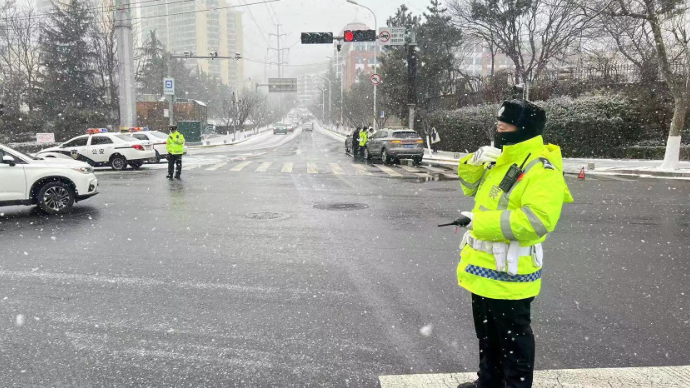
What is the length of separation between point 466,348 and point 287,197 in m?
8.55

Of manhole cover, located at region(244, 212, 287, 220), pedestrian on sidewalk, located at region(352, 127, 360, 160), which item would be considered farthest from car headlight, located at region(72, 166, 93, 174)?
pedestrian on sidewalk, located at region(352, 127, 360, 160)

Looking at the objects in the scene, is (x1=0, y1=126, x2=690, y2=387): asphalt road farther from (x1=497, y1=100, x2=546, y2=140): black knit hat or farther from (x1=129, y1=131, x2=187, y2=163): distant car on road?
(x1=129, y1=131, x2=187, y2=163): distant car on road

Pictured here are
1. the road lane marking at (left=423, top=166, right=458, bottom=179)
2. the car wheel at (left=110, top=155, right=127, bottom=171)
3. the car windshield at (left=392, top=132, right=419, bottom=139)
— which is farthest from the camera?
the car windshield at (left=392, top=132, right=419, bottom=139)

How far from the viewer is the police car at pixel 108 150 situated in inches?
783

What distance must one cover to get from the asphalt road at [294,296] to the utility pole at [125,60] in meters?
15.8

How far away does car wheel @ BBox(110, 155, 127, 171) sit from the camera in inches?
787

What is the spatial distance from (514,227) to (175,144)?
14605mm

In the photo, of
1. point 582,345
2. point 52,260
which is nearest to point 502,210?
point 582,345

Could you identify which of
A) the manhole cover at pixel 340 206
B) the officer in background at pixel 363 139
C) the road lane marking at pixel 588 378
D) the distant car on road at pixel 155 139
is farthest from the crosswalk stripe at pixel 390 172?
the road lane marking at pixel 588 378

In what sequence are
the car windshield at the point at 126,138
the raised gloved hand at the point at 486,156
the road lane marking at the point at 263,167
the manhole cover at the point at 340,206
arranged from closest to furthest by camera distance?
the raised gloved hand at the point at 486,156 → the manhole cover at the point at 340,206 → the road lane marking at the point at 263,167 → the car windshield at the point at 126,138

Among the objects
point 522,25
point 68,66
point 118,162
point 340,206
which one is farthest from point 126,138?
point 68,66

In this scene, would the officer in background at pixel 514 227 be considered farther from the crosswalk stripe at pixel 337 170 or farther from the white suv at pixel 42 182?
the crosswalk stripe at pixel 337 170

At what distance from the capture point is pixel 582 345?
396cm

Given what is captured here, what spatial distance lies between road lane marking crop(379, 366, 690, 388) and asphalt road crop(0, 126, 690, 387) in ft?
0.42
